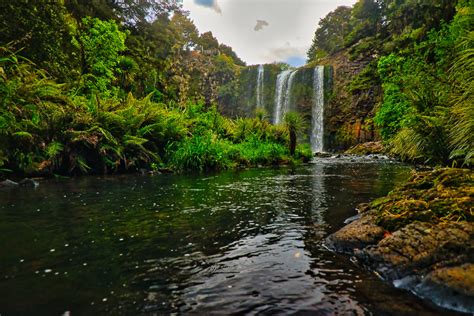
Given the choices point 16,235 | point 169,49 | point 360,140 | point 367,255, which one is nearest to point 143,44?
point 169,49

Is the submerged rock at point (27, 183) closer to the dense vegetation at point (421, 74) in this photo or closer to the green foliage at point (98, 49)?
the green foliage at point (98, 49)

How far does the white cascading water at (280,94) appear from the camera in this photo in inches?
1460

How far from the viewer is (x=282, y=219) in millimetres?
4984

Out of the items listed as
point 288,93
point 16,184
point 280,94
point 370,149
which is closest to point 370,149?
point 370,149

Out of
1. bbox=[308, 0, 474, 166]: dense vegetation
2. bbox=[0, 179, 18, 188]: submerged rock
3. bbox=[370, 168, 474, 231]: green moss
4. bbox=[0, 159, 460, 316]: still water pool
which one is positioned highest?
bbox=[308, 0, 474, 166]: dense vegetation

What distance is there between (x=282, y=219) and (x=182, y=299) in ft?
9.19

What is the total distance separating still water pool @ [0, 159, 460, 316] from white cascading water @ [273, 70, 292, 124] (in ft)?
103

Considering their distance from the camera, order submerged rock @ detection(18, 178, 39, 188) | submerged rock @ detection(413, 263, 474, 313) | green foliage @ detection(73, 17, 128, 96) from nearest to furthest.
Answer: submerged rock @ detection(413, 263, 474, 313)
submerged rock @ detection(18, 178, 39, 188)
green foliage @ detection(73, 17, 128, 96)

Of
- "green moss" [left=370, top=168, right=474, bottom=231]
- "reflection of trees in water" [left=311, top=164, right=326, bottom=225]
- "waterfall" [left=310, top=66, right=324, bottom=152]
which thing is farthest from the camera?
"waterfall" [left=310, top=66, right=324, bottom=152]

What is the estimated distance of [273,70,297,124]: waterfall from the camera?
36.8 m

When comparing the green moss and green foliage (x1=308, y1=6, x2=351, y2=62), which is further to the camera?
green foliage (x1=308, y1=6, x2=351, y2=62)

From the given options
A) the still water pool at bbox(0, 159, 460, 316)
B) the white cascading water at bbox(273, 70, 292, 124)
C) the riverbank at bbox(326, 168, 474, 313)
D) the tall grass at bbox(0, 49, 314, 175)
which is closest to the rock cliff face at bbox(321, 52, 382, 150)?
the white cascading water at bbox(273, 70, 292, 124)

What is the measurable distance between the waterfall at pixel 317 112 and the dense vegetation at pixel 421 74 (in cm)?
354

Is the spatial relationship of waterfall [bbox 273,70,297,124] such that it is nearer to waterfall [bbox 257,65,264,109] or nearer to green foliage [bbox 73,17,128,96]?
waterfall [bbox 257,65,264,109]
